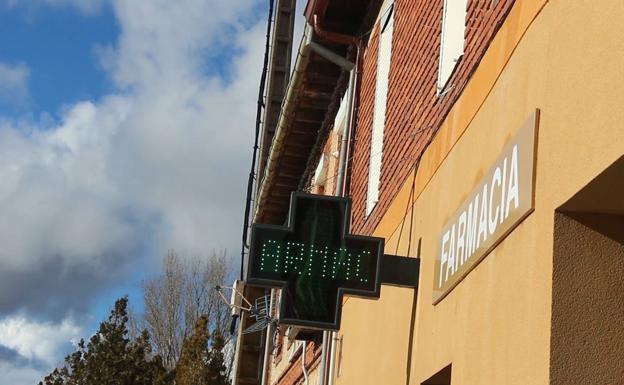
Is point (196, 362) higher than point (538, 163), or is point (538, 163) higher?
point (196, 362)

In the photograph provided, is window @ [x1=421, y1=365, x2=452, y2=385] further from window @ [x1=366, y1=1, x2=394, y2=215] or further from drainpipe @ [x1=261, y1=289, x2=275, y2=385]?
drainpipe @ [x1=261, y1=289, x2=275, y2=385]

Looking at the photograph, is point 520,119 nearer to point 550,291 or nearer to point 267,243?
point 550,291

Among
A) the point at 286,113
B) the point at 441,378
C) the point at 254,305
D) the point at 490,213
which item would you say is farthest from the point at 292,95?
the point at 490,213

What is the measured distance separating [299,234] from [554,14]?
2.74 metres

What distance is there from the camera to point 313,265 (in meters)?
7.39

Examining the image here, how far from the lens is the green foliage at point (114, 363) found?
88.1 ft

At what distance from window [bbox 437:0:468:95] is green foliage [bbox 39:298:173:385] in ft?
65.4

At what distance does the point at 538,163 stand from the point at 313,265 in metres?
2.58

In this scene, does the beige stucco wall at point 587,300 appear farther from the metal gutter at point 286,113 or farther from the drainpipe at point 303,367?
the drainpipe at point 303,367

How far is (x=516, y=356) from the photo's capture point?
5.00 m

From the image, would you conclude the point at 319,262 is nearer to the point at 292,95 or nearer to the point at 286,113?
the point at 292,95

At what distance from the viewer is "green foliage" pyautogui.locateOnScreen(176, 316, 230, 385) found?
2714 cm

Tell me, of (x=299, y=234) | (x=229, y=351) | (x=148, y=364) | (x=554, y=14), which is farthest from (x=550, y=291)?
(x=229, y=351)

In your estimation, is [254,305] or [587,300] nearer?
[587,300]
